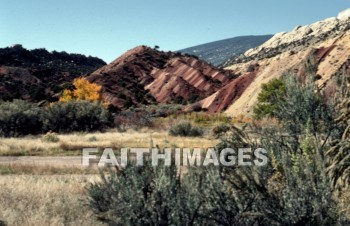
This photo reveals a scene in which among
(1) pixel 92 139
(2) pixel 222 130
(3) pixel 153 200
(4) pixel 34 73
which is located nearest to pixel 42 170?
(2) pixel 222 130

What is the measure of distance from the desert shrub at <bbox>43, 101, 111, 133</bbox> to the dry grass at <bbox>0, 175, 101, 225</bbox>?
2186 centimetres

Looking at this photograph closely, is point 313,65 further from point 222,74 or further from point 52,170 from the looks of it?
point 222,74

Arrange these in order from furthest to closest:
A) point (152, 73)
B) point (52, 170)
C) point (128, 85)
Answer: point (152, 73)
point (128, 85)
point (52, 170)

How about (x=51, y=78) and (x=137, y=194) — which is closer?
(x=137, y=194)

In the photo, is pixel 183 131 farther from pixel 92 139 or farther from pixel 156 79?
pixel 156 79

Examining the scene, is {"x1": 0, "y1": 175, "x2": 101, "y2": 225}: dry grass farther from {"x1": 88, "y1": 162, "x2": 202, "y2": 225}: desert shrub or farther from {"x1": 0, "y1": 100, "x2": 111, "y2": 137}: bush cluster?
{"x1": 0, "y1": 100, "x2": 111, "y2": 137}: bush cluster

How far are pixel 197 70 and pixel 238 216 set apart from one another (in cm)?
9100

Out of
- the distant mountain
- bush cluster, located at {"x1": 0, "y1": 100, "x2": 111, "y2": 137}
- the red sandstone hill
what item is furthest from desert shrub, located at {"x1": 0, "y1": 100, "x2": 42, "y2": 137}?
the red sandstone hill

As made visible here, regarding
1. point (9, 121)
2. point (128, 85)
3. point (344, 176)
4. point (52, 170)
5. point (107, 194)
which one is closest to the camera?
point (344, 176)

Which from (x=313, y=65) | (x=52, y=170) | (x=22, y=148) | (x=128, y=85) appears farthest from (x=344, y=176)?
(x=128, y=85)

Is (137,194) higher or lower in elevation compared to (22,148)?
higher

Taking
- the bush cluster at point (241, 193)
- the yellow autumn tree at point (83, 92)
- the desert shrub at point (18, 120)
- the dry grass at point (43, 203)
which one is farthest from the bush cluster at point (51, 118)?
the bush cluster at point (241, 193)

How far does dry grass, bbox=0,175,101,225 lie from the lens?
855 cm

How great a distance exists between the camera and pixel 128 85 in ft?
305
